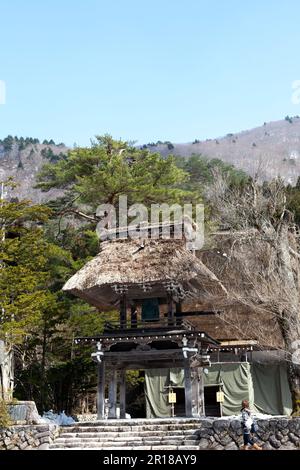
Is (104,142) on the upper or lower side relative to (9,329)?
upper

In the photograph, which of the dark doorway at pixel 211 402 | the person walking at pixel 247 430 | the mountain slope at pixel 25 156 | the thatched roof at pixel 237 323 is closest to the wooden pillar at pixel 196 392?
the thatched roof at pixel 237 323

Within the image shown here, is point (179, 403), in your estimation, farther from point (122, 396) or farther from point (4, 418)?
point (4, 418)

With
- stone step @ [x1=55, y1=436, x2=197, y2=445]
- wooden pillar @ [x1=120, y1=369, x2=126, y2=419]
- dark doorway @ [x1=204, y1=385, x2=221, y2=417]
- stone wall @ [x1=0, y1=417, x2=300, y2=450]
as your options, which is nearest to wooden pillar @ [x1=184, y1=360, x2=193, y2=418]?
stone wall @ [x1=0, y1=417, x2=300, y2=450]

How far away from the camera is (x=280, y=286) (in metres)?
16.6

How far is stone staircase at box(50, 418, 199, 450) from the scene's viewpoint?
13.9m

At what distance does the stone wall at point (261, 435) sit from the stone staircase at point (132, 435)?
476 mm

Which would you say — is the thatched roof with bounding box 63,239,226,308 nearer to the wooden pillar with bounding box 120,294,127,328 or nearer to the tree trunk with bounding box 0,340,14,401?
the wooden pillar with bounding box 120,294,127,328

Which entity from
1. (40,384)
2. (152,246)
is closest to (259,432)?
(152,246)

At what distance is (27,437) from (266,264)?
942 centimetres

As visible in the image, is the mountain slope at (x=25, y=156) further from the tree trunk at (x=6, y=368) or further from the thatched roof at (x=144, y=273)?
the thatched roof at (x=144, y=273)

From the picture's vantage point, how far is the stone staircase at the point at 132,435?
1385 cm

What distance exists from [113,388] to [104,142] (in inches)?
618

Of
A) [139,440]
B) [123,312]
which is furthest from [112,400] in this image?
[139,440]
